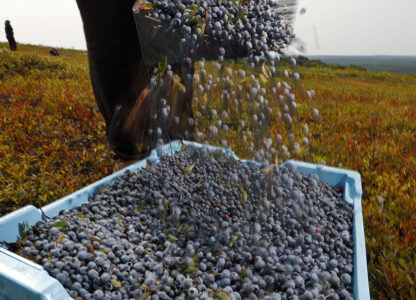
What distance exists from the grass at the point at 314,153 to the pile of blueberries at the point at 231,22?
24cm

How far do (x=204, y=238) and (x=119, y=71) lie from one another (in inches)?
42.2

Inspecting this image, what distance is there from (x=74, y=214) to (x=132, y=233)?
0.93ft

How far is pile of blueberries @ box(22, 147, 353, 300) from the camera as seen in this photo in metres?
1.16

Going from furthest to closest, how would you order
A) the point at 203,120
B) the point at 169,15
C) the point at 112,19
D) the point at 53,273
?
the point at 203,120 → the point at 112,19 → the point at 169,15 → the point at 53,273

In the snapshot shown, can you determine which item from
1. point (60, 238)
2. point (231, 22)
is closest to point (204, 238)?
point (60, 238)

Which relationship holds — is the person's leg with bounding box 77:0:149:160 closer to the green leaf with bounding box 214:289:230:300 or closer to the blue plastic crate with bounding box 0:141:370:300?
the blue plastic crate with bounding box 0:141:370:300

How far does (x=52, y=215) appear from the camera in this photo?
148 centimetres

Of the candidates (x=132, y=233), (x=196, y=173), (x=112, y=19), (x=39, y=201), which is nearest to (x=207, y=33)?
(x=112, y=19)

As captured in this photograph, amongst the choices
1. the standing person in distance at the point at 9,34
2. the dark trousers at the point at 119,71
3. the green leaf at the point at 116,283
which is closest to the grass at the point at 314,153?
the dark trousers at the point at 119,71

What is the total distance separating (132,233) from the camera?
4.60 feet

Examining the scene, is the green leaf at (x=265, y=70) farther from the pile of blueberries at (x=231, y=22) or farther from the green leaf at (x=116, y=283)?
the green leaf at (x=116, y=283)

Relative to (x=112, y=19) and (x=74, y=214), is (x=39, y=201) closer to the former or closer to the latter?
(x=74, y=214)

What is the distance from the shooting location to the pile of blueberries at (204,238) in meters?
1.16

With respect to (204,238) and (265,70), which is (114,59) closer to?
(265,70)
